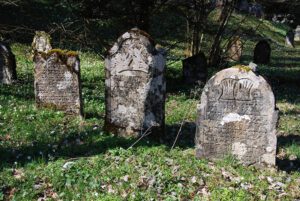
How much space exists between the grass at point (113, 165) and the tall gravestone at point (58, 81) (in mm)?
351

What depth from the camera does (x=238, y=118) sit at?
840 centimetres

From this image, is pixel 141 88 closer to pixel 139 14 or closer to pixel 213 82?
pixel 213 82

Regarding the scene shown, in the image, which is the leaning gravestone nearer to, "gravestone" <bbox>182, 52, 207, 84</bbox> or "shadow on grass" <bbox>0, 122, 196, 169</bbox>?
"shadow on grass" <bbox>0, 122, 196, 169</bbox>

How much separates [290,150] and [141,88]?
350 cm

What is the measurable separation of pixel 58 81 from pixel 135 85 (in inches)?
123

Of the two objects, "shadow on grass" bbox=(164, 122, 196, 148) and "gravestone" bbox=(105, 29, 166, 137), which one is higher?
"gravestone" bbox=(105, 29, 166, 137)

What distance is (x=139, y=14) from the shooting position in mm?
16438

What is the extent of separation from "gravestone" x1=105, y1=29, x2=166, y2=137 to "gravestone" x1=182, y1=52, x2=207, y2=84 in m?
7.90

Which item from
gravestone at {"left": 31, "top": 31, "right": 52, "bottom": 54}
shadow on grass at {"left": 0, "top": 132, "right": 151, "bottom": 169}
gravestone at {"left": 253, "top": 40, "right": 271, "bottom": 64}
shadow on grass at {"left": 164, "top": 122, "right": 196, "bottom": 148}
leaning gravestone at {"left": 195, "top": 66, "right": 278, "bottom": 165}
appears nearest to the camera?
leaning gravestone at {"left": 195, "top": 66, "right": 278, "bottom": 165}

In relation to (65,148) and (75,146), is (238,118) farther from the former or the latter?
(65,148)

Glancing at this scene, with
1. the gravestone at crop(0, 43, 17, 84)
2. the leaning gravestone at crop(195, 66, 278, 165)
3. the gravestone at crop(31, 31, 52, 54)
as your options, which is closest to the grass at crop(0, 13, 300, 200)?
the leaning gravestone at crop(195, 66, 278, 165)

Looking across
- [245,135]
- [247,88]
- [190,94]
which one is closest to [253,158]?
[245,135]

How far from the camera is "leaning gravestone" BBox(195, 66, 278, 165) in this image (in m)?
8.24

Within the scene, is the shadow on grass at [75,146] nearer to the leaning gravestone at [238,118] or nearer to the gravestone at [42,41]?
the leaning gravestone at [238,118]
